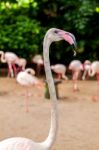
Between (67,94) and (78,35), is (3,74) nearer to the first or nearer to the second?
(78,35)

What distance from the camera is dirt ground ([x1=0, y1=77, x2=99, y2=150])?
529 centimetres

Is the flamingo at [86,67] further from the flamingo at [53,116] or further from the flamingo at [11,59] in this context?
the flamingo at [53,116]

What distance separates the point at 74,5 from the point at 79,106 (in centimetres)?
457

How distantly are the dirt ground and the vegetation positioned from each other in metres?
1.98

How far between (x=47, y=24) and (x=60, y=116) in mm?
5580

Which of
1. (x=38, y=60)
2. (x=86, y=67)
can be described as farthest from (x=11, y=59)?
(x=86, y=67)

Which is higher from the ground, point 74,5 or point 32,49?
point 74,5

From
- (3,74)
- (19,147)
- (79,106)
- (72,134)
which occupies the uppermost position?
(19,147)

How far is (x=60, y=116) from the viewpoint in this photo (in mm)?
6547

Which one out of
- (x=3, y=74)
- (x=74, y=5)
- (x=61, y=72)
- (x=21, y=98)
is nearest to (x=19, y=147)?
(x=21, y=98)

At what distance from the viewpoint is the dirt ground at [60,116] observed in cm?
529

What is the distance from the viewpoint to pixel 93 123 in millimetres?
6141

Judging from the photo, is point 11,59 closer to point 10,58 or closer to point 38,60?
point 10,58

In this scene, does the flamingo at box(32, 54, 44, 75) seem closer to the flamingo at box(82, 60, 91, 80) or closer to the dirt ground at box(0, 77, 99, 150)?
the flamingo at box(82, 60, 91, 80)
